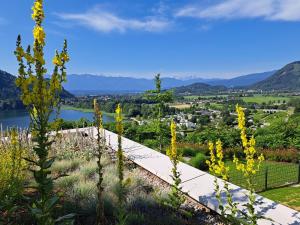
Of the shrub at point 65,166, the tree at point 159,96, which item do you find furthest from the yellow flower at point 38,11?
the tree at point 159,96

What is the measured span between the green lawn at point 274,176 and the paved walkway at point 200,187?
7.81 feet

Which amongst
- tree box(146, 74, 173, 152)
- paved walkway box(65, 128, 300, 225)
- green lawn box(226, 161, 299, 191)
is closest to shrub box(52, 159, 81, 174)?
paved walkway box(65, 128, 300, 225)

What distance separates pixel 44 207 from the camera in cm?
328

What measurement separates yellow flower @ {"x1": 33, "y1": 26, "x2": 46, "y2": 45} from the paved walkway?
11.5 ft

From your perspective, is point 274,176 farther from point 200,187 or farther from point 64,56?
point 64,56

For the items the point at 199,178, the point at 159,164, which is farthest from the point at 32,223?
the point at 159,164

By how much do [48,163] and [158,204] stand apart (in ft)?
10.8

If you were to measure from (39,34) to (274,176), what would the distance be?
1038 centimetres

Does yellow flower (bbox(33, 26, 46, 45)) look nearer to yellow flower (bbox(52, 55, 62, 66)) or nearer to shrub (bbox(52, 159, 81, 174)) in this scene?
yellow flower (bbox(52, 55, 62, 66))

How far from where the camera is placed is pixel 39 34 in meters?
3.12

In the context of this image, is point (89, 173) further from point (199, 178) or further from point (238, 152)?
point (238, 152)

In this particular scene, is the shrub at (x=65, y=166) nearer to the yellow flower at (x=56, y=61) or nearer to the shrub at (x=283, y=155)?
the yellow flower at (x=56, y=61)

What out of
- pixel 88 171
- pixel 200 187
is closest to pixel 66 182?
pixel 88 171

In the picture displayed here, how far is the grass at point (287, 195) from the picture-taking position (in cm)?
781
